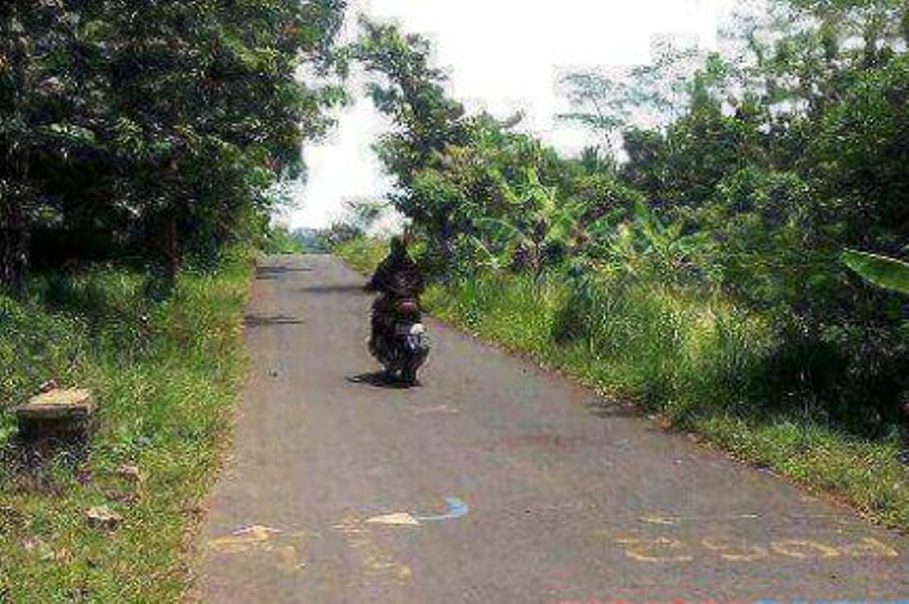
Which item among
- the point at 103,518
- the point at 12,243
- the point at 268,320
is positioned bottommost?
the point at 103,518

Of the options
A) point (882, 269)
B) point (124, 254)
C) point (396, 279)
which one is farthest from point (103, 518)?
point (124, 254)

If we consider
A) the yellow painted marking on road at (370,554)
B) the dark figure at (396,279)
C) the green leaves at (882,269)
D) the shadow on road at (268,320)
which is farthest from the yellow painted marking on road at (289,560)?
the shadow on road at (268,320)

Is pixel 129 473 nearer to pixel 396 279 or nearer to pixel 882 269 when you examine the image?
pixel 882 269

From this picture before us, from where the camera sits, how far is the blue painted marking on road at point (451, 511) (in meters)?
6.68

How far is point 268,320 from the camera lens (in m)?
20.3

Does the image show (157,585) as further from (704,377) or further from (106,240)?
(106,240)

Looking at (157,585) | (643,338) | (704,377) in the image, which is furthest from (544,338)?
(157,585)

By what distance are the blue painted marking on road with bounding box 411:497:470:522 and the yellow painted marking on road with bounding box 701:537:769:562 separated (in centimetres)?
166

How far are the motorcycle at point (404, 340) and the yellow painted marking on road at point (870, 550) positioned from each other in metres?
6.79

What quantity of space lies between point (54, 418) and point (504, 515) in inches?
134

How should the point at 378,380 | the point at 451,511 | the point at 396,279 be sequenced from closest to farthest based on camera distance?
the point at 451,511 → the point at 396,279 → the point at 378,380

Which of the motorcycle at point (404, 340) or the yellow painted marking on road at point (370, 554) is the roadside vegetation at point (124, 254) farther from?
the motorcycle at point (404, 340)

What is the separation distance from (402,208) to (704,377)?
16.4 metres

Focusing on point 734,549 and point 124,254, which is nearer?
point 734,549
